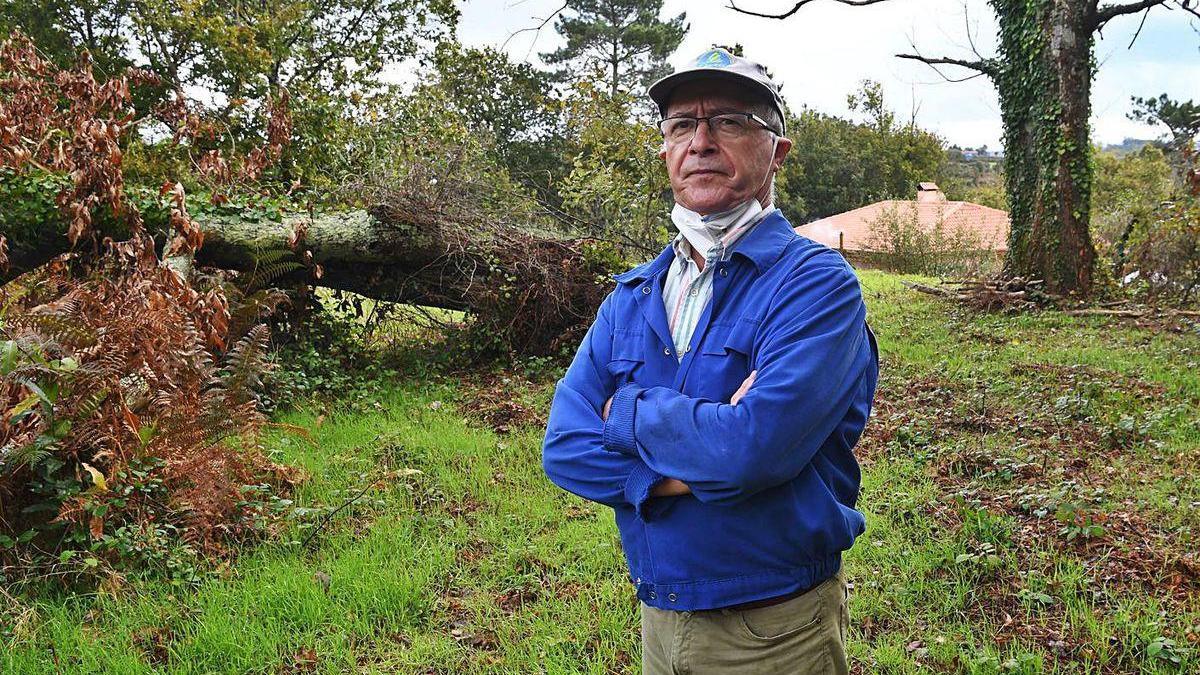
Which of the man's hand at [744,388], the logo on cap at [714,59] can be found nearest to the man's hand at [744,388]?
the man's hand at [744,388]

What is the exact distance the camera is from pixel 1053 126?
1305cm

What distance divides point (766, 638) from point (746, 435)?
0.51m

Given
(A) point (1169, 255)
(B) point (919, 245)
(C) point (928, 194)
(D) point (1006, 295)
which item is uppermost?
(C) point (928, 194)

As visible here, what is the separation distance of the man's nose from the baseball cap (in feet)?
0.40

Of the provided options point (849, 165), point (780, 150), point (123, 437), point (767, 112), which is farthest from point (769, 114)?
point (849, 165)

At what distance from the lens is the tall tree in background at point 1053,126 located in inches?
498

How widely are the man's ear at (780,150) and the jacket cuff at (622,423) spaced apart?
0.74m

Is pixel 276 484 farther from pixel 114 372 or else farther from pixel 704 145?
pixel 704 145

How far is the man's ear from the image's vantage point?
219cm

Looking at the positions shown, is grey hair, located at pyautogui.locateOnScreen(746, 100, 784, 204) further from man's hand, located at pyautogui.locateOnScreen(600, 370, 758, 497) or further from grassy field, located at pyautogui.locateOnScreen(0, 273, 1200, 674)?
grassy field, located at pyautogui.locateOnScreen(0, 273, 1200, 674)

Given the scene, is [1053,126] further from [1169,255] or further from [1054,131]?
[1169,255]

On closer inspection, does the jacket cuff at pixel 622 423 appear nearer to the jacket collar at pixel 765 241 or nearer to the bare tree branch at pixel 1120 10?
the jacket collar at pixel 765 241

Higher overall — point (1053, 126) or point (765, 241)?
point (1053, 126)

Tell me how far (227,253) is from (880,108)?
4666cm
